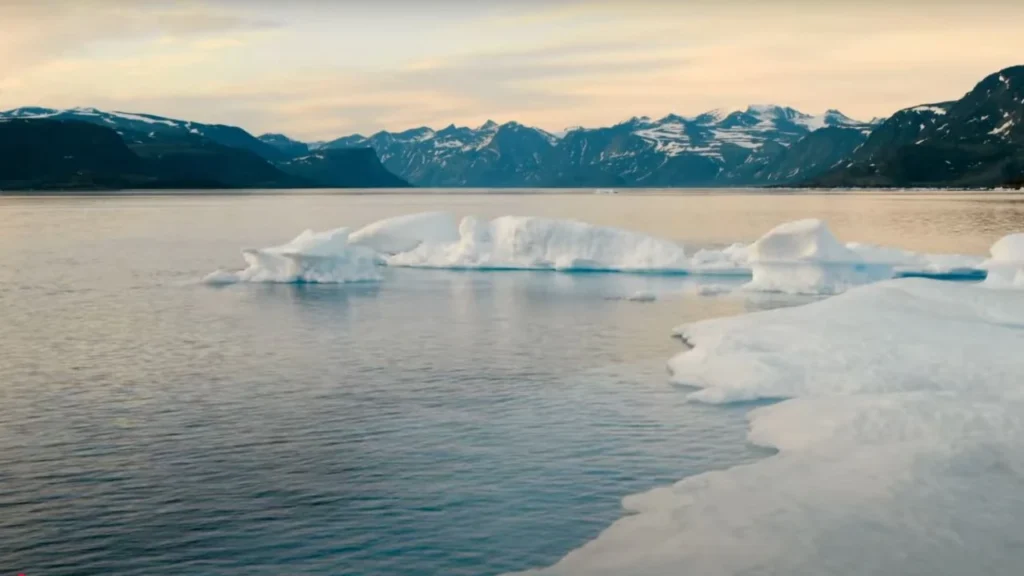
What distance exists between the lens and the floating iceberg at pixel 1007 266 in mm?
36312

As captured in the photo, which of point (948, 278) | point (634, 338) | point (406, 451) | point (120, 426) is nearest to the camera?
point (406, 451)

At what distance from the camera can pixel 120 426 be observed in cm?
1781

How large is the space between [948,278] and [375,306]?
26003 mm

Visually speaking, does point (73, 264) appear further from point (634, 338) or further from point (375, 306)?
point (634, 338)

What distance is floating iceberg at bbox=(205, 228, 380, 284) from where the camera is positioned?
44531mm

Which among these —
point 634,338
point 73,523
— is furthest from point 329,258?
point 73,523

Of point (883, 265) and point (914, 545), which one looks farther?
point (883, 265)

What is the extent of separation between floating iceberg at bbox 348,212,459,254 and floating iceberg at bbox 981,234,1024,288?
30.0 metres

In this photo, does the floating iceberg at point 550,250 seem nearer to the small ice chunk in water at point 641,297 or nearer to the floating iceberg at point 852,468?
the small ice chunk in water at point 641,297

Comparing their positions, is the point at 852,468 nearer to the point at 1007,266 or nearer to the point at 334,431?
the point at 334,431

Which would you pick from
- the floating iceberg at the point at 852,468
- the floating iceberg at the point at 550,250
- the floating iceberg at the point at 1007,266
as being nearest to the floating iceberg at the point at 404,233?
the floating iceberg at the point at 550,250

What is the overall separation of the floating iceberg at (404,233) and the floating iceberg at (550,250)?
8.81ft

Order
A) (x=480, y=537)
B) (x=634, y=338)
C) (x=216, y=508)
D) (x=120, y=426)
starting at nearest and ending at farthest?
(x=480, y=537) < (x=216, y=508) < (x=120, y=426) < (x=634, y=338)

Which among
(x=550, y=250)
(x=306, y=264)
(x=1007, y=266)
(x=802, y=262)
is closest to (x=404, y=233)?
(x=550, y=250)
